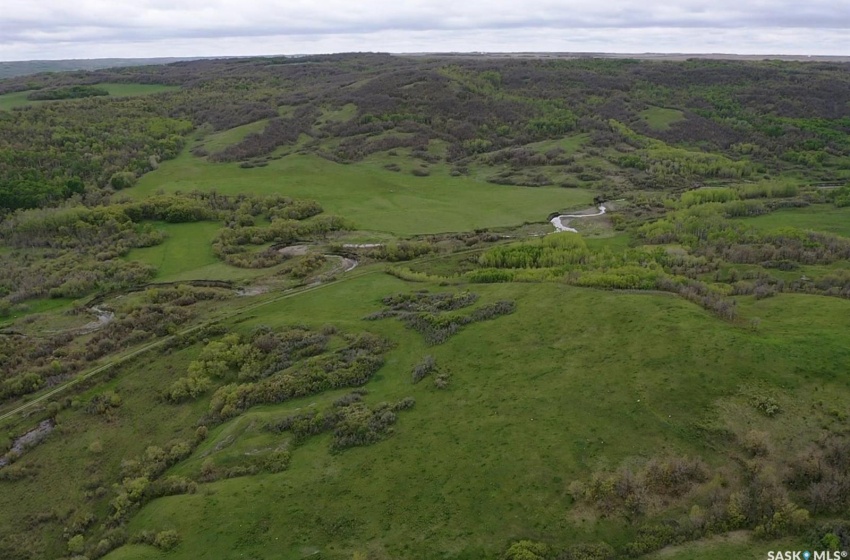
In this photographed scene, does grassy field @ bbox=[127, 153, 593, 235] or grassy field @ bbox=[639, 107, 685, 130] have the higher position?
grassy field @ bbox=[639, 107, 685, 130]

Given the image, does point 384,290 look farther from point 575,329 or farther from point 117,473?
point 117,473

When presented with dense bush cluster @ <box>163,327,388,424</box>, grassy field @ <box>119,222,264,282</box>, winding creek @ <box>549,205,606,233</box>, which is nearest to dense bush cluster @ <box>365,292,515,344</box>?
dense bush cluster @ <box>163,327,388,424</box>

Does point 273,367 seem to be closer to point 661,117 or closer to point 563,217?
point 563,217

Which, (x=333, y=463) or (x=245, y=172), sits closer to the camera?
(x=333, y=463)

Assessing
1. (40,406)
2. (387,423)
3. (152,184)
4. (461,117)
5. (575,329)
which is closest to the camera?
(387,423)

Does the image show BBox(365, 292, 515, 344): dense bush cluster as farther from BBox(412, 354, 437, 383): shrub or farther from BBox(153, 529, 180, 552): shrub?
BBox(153, 529, 180, 552): shrub

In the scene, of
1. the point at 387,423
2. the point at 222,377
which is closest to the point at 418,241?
the point at 222,377

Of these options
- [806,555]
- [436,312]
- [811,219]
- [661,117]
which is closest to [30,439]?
[436,312]
